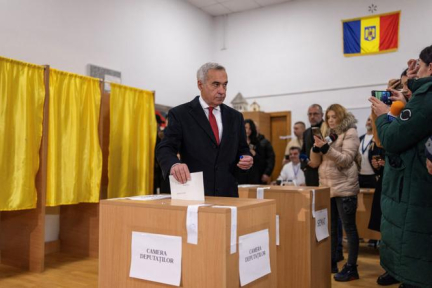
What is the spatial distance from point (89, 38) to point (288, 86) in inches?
139

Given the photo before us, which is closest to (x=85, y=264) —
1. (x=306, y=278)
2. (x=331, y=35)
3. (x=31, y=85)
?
(x=31, y=85)

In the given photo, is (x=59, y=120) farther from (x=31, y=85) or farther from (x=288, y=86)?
(x=288, y=86)

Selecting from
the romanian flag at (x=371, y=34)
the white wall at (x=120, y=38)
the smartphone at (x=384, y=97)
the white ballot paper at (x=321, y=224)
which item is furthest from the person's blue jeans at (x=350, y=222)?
the romanian flag at (x=371, y=34)

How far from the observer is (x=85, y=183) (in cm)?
414

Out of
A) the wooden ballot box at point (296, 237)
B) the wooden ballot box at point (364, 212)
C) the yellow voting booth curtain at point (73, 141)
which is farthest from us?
the wooden ballot box at point (364, 212)

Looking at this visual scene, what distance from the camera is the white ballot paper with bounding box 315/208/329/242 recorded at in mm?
2443

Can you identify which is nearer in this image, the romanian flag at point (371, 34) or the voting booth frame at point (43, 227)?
the voting booth frame at point (43, 227)

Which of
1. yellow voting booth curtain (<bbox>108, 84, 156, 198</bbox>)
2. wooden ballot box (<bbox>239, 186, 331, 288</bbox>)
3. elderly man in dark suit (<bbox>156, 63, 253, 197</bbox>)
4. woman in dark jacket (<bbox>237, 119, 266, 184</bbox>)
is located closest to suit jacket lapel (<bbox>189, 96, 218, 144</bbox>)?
elderly man in dark suit (<bbox>156, 63, 253, 197</bbox>)

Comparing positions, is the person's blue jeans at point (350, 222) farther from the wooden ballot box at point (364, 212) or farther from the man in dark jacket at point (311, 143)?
the wooden ballot box at point (364, 212)

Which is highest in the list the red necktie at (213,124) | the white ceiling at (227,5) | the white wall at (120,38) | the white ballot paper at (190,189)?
the white ceiling at (227,5)

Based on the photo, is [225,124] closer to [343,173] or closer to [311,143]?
[343,173]

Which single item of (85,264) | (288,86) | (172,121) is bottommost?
(85,264)

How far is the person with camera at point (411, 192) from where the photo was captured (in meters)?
1.59

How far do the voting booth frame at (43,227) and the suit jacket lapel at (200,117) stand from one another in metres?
2.18
